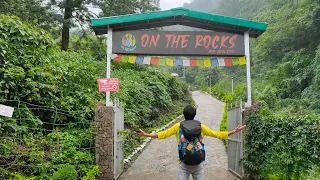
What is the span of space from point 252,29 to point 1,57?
557 cm

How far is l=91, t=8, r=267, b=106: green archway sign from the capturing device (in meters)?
7.03

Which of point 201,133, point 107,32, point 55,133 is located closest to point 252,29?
point 107,32

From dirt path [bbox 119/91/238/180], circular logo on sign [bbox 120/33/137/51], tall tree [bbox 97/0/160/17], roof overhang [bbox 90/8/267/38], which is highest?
tall tree [bbox 97/0/160/17]

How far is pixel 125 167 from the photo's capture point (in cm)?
814

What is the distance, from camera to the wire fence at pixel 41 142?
17.6 ft

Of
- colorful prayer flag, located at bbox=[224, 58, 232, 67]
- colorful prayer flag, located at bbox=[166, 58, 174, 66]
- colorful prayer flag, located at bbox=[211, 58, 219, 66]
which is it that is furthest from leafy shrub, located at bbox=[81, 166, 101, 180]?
colorful prayer flag, located at bbox=[224, 58, 232, 67]

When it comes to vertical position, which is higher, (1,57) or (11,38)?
(11,38)

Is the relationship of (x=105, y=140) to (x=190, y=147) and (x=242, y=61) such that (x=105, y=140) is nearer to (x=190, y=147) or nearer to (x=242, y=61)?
(x=190, y=147)

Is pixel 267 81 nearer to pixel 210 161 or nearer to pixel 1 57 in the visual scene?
pixel 210 161

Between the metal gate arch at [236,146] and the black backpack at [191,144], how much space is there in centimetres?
300

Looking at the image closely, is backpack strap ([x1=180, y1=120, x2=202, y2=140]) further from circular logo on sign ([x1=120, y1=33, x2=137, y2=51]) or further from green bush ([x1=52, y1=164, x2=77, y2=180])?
circular logo on sign ([x1=120, y1=33, x2=137, y2=51])

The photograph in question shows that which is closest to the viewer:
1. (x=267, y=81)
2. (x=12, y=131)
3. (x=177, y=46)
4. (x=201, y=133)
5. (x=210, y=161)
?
(x=201, y=133)

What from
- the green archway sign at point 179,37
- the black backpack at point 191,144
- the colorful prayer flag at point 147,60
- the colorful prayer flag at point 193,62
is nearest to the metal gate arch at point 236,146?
the green archway sign at point 179,37

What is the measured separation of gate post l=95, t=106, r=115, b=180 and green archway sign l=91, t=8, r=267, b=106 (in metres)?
1.40
